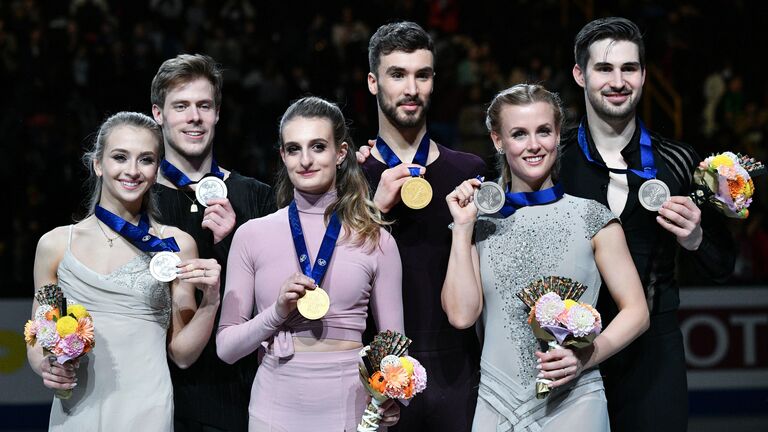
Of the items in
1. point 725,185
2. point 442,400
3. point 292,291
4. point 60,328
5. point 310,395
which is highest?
point 725,185

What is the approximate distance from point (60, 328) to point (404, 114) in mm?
1573

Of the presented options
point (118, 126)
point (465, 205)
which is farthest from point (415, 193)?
point (118, 126)

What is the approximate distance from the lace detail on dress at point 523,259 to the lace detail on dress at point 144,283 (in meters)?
1.22

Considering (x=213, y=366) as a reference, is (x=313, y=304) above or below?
above

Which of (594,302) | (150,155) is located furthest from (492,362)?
(150,155)

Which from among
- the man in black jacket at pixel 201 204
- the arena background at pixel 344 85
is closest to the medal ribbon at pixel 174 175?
the man in black jacket at pixel 201 204

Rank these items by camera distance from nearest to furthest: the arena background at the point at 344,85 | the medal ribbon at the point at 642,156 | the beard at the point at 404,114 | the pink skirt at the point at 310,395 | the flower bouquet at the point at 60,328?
the flower bouquet at the point at 60,328, the pink skirt at the point at 310,395, the medal ribbon at the point at 642,156, the beard at the point at 404,114, the arena background at the point at 344,85

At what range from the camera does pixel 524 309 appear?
351cm

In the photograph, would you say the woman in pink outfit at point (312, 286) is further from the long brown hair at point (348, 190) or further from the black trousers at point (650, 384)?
the black trousers at point (650, 384)

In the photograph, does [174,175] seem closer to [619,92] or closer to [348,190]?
[348,190]

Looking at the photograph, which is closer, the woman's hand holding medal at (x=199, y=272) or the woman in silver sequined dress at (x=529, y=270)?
the woman in silver sequined dress at (x=529, y=270)

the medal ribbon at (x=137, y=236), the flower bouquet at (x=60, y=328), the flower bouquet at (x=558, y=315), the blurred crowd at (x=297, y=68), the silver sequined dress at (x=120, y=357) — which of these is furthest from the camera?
the blurred crowd at (x=297, y=68)

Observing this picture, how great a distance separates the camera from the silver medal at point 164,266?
11.6 feet

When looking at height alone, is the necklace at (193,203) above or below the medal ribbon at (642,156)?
below
